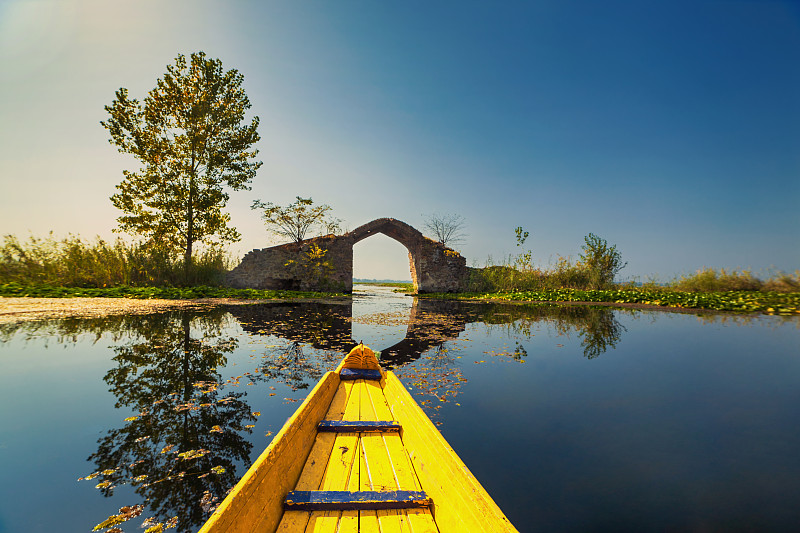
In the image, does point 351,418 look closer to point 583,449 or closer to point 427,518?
point 427,518

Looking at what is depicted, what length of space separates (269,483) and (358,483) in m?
0.59

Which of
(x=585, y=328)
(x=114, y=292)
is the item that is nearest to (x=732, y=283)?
(x=585, y=328)

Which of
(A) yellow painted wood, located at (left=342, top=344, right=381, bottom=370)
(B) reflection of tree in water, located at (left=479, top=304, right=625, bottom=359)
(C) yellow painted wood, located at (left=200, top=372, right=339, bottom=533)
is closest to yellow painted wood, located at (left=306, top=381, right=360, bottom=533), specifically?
(C) yellow painted wood, located at (left=200, top=372, right=339, bottom=533)

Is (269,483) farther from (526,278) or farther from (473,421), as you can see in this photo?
(526,278)

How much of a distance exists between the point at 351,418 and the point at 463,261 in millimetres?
23243

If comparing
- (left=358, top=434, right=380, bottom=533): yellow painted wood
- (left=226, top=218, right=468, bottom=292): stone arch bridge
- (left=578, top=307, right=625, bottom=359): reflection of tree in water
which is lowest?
(left=578, top=307, right=625, bottom=359): reflection of tree in water

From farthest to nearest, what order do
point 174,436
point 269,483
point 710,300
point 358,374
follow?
1. point 710,300
2. point 358,374
3. point 174,436
4. point 269,483

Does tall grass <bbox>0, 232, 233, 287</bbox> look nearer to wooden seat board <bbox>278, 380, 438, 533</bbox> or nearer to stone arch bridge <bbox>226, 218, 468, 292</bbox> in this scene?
stone arch bridge <bbox>226, 218, 468, 292</bbox>

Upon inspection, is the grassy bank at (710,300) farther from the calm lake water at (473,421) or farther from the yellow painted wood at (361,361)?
the yellow painted wood at (361,361)

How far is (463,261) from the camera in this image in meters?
25.3

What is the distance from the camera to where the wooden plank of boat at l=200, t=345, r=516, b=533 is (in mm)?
1348

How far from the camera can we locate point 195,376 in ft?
14.3

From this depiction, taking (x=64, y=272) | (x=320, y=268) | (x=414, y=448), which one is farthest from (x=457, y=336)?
(x=64, y=272)

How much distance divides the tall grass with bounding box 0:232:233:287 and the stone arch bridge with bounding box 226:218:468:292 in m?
2.82
